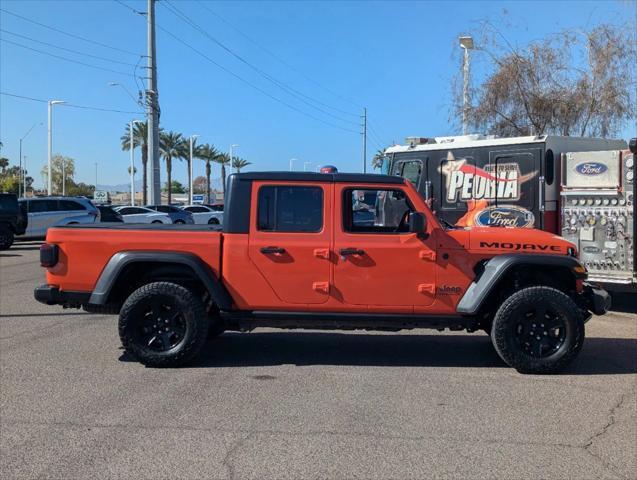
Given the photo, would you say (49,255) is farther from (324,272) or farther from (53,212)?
(53,212)

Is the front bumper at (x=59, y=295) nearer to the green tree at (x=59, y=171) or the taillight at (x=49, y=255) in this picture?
the taillight at (x=49, y=255)

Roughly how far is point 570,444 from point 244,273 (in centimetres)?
332

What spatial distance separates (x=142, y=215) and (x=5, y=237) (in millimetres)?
7426

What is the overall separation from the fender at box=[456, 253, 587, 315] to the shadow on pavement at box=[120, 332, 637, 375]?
86cm

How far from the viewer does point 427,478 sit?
3.88 metres

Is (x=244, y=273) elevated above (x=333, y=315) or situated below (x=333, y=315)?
above

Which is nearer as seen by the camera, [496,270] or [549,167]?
[496,270]

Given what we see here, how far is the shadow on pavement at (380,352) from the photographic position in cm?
670

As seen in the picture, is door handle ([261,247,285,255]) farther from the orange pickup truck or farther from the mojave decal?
the mojave decal

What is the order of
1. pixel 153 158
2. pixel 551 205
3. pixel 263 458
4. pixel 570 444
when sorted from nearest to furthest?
pixel 263 458
pixel 570 444
pixel 551 205
pixel 153 158

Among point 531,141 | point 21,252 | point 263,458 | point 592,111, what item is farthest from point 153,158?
point 263,458

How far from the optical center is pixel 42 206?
23.8 meters

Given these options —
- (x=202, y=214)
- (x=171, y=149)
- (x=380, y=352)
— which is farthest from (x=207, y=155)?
(x=380, y=352)

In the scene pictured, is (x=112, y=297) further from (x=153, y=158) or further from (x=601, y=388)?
(x=153, y=158)
